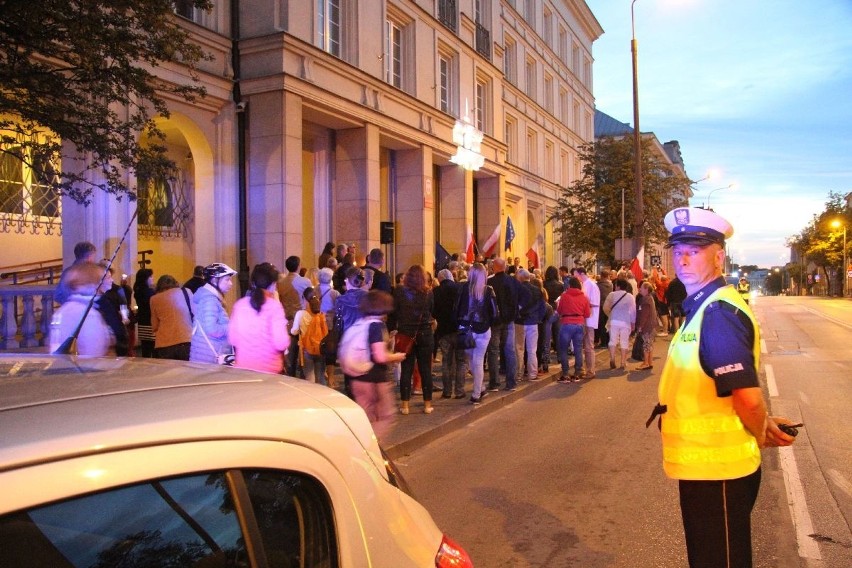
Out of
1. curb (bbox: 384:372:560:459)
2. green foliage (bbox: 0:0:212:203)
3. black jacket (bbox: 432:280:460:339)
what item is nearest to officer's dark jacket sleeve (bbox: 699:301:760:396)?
curb (bbox: 384:372:560:459)

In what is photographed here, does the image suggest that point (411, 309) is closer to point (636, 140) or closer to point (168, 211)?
point (168, 211)

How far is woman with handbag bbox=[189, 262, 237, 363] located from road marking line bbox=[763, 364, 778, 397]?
8.25m

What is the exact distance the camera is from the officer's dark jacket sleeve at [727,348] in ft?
8.77

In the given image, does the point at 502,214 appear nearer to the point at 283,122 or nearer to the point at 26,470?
the point at 283,122

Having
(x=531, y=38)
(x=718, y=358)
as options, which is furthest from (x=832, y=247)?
(x=718, y=358)

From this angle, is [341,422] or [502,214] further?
[502,214]

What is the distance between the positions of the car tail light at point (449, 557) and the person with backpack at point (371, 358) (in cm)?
406

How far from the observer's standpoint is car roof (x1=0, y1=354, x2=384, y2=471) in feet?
4.51

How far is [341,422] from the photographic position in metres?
1.89

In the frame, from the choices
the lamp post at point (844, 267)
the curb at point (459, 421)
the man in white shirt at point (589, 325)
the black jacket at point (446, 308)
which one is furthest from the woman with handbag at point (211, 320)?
the lamp post at point (844, 267)

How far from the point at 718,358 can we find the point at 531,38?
31.4m

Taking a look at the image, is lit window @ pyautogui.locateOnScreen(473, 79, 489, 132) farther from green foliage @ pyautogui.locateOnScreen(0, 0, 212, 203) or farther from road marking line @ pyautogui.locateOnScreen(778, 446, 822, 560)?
road marking line @ pyautogui.locateOnScreen(778, 446, 822, 560)

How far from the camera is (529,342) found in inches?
461

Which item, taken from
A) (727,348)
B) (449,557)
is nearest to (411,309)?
(727,348)
